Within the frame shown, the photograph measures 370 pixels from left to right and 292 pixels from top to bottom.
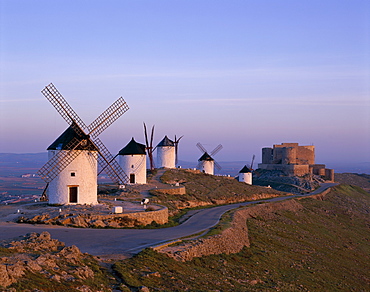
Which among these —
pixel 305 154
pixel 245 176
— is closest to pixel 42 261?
pixel 245 176

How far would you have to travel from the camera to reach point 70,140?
103 ft

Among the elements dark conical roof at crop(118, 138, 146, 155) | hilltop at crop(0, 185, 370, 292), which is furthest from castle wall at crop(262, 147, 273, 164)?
dark conical roof at crop(118, 138, 146, 155)

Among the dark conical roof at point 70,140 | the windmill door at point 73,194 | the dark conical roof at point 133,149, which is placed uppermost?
the dark conical roof at point 70,140

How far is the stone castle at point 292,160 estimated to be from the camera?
8388cm

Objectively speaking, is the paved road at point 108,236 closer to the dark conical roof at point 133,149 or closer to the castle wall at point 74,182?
the castle wall at point 74,182

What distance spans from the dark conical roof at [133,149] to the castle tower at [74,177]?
17766 mm

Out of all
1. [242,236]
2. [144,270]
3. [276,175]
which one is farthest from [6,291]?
[276,175]

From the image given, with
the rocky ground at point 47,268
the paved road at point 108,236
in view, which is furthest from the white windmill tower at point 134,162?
the rocky ground at point 47,268

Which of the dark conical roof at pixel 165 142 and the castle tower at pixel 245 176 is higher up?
the dark conical roof at pixel 165 142

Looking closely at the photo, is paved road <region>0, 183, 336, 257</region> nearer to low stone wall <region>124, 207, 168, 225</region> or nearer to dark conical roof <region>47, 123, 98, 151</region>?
low stone wall <region>124, 207, 168, 225</region>

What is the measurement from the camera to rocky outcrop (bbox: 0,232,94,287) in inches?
479

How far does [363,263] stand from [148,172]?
32529 mm

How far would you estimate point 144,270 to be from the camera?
1584 centimetres

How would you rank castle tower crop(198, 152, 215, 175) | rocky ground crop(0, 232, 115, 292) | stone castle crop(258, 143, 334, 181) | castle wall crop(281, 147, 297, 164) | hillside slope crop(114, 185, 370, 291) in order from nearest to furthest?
1. rocky ground crop(0, 232, 115, 292)
2. hillside slope crop(114, 185, 370, 291)
3. castle tower crop(198, 152, 215, 175)
4. stone castle crop(258, 143, 334, 181)
5. castle wall crop(281, 147, 297, 164)
